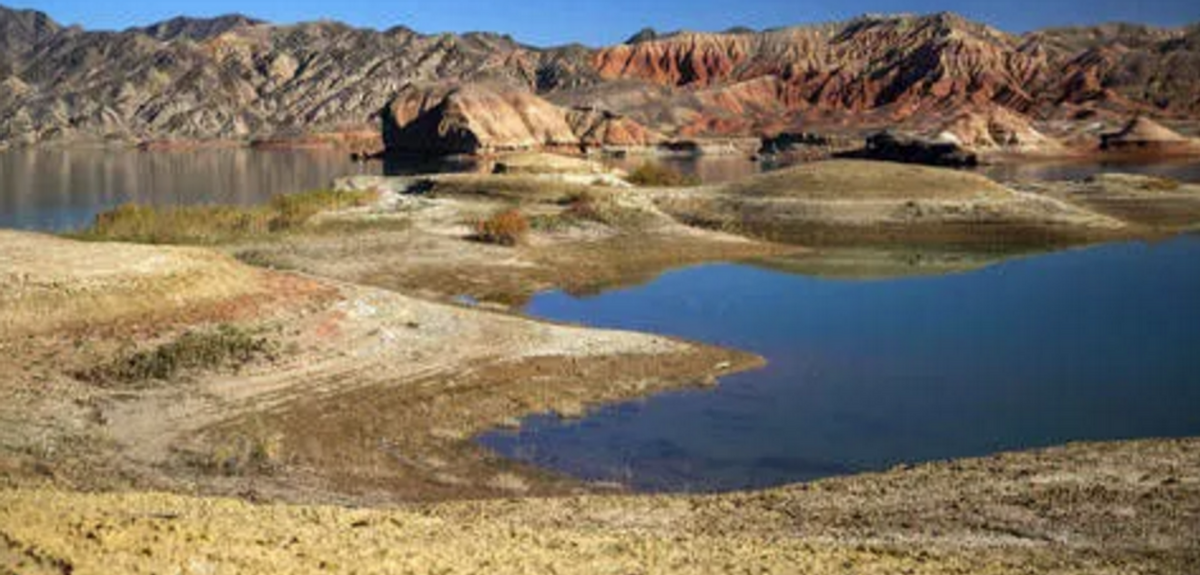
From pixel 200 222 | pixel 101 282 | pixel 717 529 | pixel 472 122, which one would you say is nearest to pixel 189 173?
pixel 472 122

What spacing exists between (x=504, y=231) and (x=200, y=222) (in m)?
11.3

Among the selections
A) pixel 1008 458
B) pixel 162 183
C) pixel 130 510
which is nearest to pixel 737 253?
pixel 1008 458

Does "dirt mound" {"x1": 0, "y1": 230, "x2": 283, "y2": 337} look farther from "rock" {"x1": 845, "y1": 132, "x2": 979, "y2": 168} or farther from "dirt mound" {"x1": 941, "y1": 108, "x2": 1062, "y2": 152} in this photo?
"dirt mound" {"x1": 941, "y1": 108, "x2": 1062, "y2": 152}

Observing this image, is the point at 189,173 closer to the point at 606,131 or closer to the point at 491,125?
the point at 491,125

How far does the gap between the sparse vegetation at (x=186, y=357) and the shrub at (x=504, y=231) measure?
21214 millimetres

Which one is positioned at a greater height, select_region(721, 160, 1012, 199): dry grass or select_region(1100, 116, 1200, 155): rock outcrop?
select_region(1100, 116, 1200, 155): rock outcrop

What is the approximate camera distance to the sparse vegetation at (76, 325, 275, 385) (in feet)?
71.3

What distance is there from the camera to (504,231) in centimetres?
4500

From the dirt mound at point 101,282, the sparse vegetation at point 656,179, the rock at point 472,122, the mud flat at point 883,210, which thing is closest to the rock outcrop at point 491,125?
the rock at point 472,122

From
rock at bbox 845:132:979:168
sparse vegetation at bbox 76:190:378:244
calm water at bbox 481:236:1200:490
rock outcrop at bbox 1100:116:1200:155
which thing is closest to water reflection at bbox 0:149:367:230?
sparse vegetation at bbox 76:190:378:244

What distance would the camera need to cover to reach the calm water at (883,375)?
2000 centimetres

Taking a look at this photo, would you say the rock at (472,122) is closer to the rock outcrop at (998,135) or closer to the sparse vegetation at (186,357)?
the rock outcrop at (998,135)

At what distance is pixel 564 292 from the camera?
37.7 m

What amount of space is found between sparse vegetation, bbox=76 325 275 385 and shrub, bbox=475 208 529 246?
835 inches
